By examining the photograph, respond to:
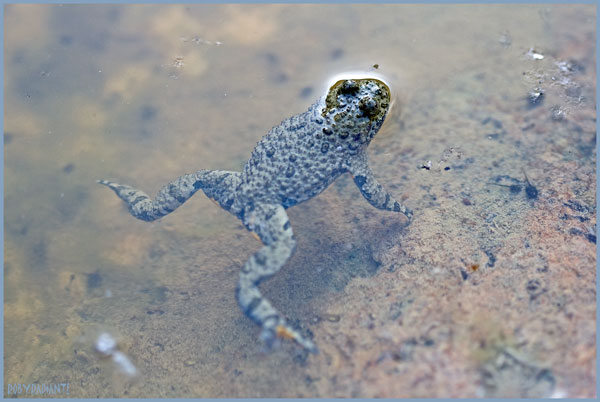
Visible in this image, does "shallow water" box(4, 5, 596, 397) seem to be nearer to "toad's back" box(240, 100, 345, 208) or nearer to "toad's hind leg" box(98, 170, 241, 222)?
"toad's hind leg" box(98, 170, 241, 222)

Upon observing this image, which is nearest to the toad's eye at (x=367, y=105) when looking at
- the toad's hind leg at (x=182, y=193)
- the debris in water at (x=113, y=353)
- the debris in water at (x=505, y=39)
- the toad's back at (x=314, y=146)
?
the toad's back at (x=314, y=146)

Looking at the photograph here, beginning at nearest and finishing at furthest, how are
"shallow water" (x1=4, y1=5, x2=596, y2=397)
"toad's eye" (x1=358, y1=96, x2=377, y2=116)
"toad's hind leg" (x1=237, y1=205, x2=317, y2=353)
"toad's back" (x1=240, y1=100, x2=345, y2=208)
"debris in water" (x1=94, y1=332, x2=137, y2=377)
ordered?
"shallow water" (x1=4, y1=5, x2=596, y2=397) → "toad's hind leg" (x1=237, y1=205, x2=317, y2=353) → "debris in water" (x1=94, y1=332, x2=137, y2=377) → "toad's back" (x1=240, y1=100, x2=345, y2=208) → "toad's eye" (x1=358, y1=96, x2=377, y2=116)

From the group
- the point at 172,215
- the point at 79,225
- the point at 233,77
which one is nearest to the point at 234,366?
the point at 172,215

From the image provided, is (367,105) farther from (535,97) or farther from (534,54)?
(534,54)

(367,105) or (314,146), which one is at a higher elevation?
(367,105)

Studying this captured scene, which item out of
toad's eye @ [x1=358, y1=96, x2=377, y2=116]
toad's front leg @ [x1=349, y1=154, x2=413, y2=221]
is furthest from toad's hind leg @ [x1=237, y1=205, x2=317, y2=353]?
toad's eye @ [x1=358, y1=96, x2=377, y2=116]

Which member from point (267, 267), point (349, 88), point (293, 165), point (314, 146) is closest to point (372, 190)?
point (314, 146)
